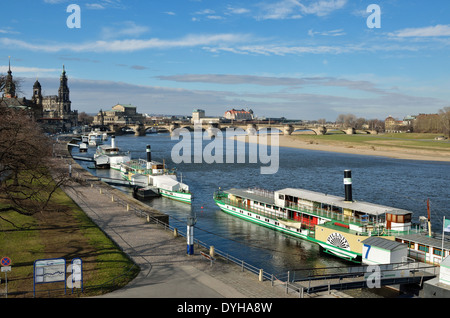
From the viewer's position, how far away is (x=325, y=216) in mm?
37344

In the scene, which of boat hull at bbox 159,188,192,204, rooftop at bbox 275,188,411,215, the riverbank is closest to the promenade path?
rooftop at bbox 275,188,411,215

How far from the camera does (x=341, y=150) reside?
144250mm

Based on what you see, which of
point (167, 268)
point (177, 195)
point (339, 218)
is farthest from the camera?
point (177, 195)

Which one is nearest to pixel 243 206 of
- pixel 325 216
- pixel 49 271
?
pixel 325 216

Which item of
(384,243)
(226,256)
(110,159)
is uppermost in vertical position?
(110,159)

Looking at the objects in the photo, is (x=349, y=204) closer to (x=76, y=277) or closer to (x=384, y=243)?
(x=384, y=243)

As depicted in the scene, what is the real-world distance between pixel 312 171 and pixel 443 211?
39099mm

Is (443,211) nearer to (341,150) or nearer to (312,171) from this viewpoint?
(312,171)

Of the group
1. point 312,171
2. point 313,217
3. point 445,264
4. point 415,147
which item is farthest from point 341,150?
point 445,264

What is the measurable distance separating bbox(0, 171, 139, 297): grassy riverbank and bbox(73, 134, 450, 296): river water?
437 inches

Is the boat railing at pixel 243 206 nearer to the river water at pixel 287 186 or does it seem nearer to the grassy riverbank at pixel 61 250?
the river water at pixel 287 186

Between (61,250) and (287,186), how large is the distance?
150 ft

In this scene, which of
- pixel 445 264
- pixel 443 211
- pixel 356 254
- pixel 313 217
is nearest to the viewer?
pixel 445 264

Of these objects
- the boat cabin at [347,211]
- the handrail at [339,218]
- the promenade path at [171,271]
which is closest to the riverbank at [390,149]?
the handrail at [339,218]
